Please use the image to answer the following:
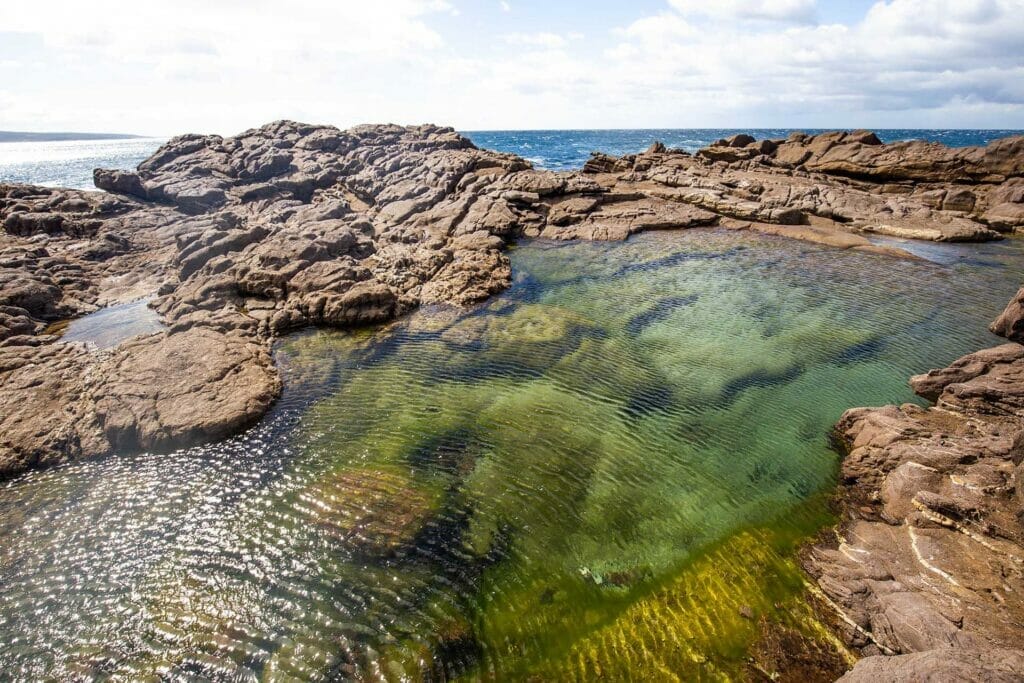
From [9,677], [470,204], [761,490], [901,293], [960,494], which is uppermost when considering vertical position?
[470,204]

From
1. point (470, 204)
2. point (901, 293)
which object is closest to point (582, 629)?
point (901, 293)

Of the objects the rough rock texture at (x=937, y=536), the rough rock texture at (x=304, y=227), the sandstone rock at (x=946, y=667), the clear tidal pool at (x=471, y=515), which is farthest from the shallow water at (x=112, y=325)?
the rough rock texture at (x=937, y=536)

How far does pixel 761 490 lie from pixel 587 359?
8.43m

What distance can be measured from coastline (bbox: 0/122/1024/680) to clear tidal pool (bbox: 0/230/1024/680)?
183cm

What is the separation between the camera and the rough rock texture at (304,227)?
15.7 meters

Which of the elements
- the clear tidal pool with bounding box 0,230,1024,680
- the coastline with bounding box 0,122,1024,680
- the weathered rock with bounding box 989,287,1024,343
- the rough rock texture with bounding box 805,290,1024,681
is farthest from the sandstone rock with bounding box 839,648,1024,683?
the weathered rock with bounding box 989,287,1024,343

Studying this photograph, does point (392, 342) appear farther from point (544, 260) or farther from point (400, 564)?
point (544, 260)

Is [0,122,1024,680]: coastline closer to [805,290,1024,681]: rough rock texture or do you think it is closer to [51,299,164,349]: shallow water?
[805,290,1024,681]: rough rock texture

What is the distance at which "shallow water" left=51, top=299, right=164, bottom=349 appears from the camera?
819 inches

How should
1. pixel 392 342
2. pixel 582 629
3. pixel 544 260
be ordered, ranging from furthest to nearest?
pixel 544 260
pixel 392 342
pixel 582 629

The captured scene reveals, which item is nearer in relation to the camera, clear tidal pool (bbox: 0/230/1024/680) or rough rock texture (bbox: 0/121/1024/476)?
clear tidal pool (bbox: 0/230/1024/680)

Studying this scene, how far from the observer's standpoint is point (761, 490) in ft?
41.3

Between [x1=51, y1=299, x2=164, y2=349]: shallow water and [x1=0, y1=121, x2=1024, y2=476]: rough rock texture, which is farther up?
[x1=0, y1=121, x2=1024, y2=476]: rough rock texture

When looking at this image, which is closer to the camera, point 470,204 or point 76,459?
point 76,459
